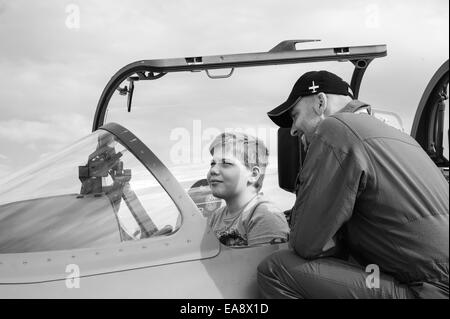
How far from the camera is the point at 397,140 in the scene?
176 cm

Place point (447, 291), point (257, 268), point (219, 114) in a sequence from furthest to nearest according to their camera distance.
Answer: point (219, 114)
point (257, 268)
point (447, 291)

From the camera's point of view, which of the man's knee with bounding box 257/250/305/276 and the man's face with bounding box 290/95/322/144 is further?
the man's face with bounding box 290/95/322/144

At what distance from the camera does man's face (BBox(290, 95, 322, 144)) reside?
2135 millimetres

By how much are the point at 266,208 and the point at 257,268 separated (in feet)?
1.48

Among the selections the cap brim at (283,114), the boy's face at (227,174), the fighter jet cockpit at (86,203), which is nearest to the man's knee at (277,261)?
the fighter jet cockpit at (86,203)

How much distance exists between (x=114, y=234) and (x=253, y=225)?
0.64m

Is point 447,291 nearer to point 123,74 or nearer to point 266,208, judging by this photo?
point 266,208

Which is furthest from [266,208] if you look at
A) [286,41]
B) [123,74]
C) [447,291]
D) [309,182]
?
[123,74]

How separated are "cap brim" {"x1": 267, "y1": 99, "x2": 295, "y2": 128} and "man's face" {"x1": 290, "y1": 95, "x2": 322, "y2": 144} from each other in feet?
0.11

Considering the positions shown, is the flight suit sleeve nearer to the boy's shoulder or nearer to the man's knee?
the man's knee

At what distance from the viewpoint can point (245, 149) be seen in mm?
2381

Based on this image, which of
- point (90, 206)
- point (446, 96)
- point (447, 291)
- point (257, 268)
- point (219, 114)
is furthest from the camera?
point (446, 96)

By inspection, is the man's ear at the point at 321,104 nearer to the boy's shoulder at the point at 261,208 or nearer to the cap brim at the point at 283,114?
the cap brim at the point at 283,114

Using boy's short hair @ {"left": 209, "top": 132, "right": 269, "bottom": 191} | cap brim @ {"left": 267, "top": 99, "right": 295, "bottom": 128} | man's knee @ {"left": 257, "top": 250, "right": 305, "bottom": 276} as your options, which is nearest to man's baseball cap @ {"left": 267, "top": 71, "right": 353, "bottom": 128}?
cap brim @ {"left": 267, "top": 99, "right": 295, "bottom": 128}
